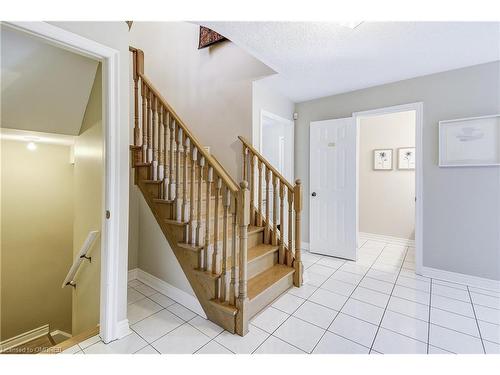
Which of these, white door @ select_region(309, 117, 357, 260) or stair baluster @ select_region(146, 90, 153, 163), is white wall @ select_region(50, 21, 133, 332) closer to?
stair baluster @ select_region(146, 90, 153, 163)

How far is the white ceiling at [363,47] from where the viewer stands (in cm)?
192

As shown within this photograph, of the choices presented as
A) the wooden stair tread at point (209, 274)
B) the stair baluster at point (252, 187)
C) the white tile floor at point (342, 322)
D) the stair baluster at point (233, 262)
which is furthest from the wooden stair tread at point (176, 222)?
the stair baluster at point (252, 187)

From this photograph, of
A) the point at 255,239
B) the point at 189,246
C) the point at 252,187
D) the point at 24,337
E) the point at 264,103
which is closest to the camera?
the point at 189,246

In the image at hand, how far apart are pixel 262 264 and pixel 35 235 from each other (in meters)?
3.71

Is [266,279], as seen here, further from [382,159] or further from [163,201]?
[382,159]

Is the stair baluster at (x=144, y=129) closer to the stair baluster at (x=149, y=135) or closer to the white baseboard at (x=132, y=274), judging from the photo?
the stair baluster at (x=149, y=135)

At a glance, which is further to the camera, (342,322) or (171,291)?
(171,291)

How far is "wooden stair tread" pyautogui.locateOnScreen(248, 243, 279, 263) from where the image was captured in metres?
2.38

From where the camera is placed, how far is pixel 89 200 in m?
2.46

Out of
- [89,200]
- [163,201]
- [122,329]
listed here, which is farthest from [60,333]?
[163,201]

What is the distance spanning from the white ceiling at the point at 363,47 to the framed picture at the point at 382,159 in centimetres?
169

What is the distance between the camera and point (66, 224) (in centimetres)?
395

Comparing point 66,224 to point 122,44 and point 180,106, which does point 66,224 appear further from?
point 122,44
